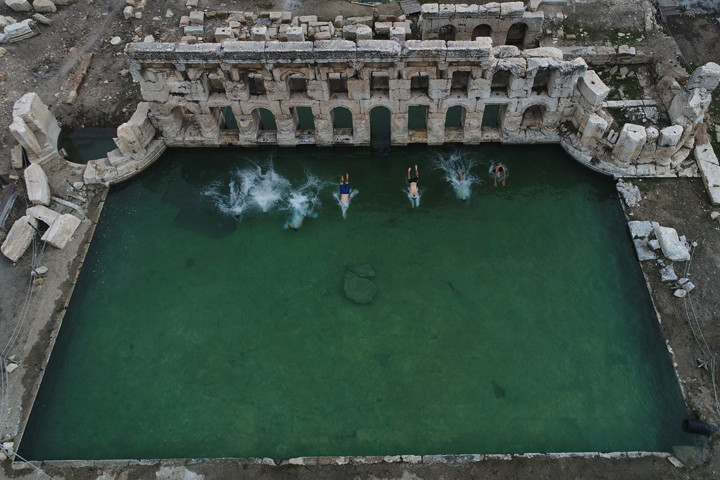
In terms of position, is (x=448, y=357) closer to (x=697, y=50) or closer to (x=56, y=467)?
(x=56, y=467)

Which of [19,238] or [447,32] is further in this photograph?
[447,32]

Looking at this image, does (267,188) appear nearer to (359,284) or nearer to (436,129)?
(359,284)

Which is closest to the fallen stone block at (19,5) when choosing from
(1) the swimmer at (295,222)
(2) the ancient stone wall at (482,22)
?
(1) the swimmer at (295,222)

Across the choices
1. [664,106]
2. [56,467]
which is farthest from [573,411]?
[56,467]

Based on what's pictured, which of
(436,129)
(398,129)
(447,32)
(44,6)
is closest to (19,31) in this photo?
(44,6)

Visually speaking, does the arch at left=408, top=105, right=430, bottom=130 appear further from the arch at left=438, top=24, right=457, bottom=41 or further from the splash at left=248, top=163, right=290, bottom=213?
the splash at left=248, top=163, right=290, bottom=213
